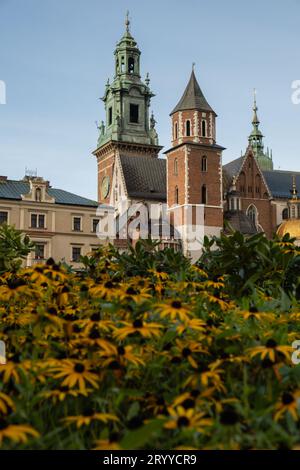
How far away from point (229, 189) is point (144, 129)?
51.5ft

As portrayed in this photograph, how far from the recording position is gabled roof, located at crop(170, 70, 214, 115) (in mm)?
59156

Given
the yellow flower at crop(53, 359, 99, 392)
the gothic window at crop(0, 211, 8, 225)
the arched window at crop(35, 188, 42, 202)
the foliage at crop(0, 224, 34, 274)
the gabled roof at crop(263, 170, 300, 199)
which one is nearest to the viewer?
the yellow flower at crop(53, 359, 99, 392)

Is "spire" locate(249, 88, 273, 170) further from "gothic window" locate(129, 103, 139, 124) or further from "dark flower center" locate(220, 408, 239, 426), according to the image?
"dark flower center" locate(220, 408, 239, 426)

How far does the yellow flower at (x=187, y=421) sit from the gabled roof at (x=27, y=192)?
1641 inches

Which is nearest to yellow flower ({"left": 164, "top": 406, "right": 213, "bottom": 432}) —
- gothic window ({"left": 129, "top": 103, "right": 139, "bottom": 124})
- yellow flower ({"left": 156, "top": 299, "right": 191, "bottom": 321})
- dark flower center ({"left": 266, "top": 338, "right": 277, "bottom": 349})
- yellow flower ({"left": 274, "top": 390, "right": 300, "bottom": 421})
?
yellow flower ({"left": 274, "top": 390, "right": 300, "bottom": 421})

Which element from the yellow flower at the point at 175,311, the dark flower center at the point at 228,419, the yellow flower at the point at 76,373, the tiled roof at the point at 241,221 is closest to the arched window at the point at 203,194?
the tiled roof at the point at 241,221

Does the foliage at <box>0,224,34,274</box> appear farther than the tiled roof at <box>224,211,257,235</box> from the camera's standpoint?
No

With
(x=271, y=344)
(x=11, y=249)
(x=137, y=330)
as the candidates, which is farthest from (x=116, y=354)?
(x=11, y=249)

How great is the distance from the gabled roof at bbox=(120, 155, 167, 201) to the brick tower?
15.6 feet

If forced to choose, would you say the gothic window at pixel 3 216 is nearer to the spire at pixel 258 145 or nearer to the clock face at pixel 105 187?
the clock face at pixel 105 187

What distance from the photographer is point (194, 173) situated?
188 feet

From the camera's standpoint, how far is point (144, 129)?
73375 mm

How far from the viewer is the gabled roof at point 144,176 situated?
2495 inches
